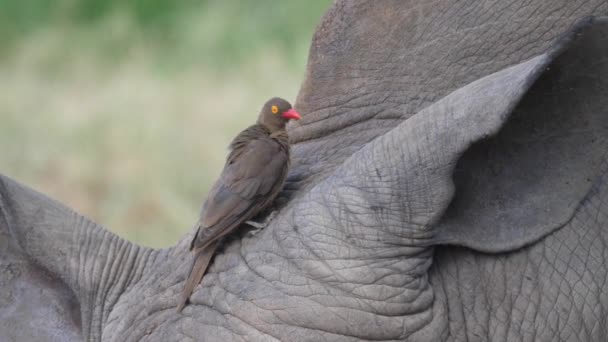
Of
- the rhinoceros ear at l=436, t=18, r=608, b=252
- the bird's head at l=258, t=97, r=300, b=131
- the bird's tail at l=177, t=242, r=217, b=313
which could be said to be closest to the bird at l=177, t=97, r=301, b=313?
the bird's tail at l=177, t=242, r=217, b=313

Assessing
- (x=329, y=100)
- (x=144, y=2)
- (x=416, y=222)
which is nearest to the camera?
(x=416, y=222)

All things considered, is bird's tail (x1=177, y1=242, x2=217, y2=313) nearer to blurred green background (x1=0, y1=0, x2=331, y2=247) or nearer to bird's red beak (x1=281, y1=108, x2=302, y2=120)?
bird's red beak (x1=281, y1=108, x2=302, y2=120)

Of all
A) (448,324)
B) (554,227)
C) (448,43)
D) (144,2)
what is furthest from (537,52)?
(144,2)

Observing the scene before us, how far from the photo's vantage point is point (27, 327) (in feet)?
11.1

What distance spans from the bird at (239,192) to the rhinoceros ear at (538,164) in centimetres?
41

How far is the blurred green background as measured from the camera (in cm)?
822

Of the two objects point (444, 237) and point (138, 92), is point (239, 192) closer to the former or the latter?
point (444, 237)

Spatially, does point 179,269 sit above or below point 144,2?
below

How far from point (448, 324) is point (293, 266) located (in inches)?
13.0

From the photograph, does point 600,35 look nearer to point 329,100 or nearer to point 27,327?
point 329,100

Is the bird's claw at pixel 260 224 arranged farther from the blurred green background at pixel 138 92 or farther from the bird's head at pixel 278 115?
the blurred green background at pixel 138 92

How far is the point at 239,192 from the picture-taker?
321cm

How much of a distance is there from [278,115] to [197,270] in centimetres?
53

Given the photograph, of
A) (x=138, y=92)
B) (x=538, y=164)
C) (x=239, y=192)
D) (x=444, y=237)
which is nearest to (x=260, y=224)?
(x=239, y=192)
